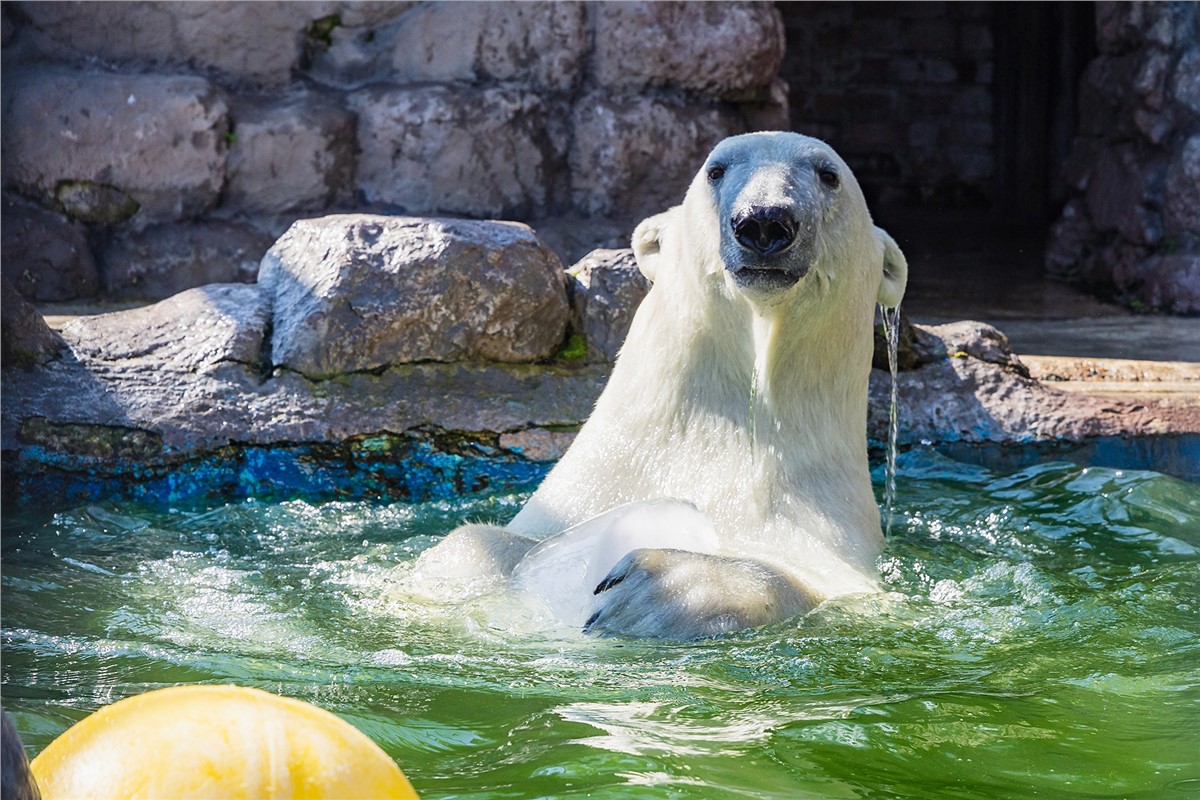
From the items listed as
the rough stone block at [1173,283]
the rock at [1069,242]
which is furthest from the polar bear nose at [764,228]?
the rock at [1069,242]

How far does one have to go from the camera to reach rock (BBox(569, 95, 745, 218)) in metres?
6.19

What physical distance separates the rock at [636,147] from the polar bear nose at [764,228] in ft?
11.1

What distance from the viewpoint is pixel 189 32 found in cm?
597

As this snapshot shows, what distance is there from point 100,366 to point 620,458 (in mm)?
1839

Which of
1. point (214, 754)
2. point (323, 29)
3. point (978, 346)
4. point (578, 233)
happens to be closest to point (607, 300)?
point (978, 346)

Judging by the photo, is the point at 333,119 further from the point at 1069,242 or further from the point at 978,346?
the point at 1069,242

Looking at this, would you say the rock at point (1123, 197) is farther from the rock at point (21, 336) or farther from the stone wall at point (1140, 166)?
the rock at point (21, 336)

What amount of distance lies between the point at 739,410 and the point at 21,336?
7.54 feet

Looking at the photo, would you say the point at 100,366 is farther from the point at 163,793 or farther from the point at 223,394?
the point at 163,793

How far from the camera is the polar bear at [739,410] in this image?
289 centimetres

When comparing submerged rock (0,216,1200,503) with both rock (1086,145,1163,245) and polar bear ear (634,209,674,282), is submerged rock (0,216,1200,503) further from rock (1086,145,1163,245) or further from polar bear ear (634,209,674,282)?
rock (1086,145,1163,245)

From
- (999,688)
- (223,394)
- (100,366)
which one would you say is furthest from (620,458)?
(100,366)

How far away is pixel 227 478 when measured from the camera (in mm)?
4195

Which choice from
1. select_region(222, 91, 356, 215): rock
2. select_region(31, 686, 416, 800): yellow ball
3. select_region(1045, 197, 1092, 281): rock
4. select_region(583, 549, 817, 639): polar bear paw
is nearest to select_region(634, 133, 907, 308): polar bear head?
select_region(583, 549, 817, 639): polar bear paw
